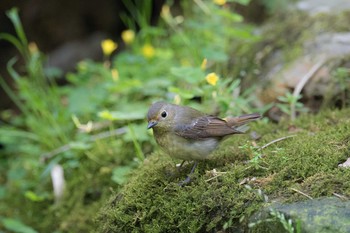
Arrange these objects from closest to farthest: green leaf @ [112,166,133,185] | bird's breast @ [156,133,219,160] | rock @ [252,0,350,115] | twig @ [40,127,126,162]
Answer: bird's breast @ [156,133,219,160] → green leaf @ [112,166,133,185] → rock @ [252,0,350,115] → twig @ [40,127,126,162]

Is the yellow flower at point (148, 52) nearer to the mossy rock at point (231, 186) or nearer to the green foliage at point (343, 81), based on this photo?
the green foliage at point (343, 81)

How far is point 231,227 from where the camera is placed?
3.14 m

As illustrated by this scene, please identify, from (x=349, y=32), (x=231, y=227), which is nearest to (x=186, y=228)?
(x=231, y=227)

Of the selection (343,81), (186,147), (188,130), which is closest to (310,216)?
(186,147)

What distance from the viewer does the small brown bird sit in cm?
377

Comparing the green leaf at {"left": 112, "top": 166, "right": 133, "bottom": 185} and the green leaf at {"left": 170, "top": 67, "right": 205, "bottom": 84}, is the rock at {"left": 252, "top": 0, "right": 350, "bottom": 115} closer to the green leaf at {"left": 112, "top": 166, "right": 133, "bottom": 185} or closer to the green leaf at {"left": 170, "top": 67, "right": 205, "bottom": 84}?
the green leaf at {"left": 170, "top": 67, "right": 205, "bottom": 84}

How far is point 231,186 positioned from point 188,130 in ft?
2.16

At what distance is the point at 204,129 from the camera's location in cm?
388

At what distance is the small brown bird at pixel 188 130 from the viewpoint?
377cm

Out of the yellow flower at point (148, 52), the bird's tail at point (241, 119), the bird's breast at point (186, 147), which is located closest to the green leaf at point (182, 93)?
the bird's tail at point (241, 119)

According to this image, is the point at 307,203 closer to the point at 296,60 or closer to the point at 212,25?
the point at 296,60

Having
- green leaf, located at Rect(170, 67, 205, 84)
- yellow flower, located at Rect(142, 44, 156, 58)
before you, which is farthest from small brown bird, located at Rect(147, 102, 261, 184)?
yellow flower, located at Rect(142, 44, 156, 58)

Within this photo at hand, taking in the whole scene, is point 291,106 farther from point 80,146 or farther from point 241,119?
point 80,146

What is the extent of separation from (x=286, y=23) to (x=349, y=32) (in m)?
0.88
